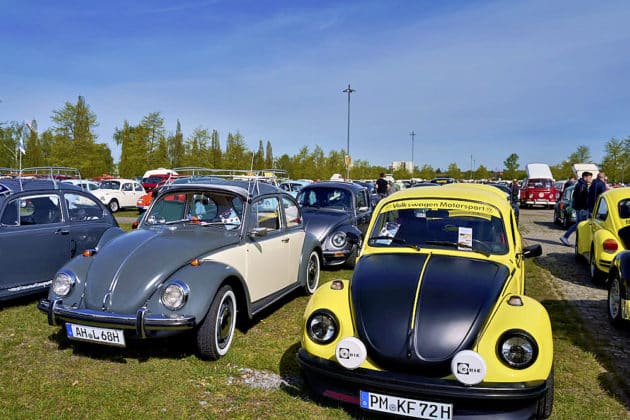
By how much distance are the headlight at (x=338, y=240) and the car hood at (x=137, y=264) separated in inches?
153

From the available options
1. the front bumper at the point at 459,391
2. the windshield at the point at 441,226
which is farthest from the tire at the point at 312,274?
the front bumper at the point at 459,391

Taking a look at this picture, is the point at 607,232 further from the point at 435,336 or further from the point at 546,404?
the point at 435,336

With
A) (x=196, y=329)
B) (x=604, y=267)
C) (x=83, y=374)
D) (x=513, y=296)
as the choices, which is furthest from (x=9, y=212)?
(x=604, y=267)

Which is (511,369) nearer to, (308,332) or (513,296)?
(513,296)

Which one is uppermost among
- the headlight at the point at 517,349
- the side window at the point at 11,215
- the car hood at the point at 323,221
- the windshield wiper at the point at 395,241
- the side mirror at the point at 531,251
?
the side window at the point at 11,215

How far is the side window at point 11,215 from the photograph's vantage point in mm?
6145

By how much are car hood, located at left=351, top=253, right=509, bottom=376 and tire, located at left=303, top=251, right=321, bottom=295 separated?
321 cm

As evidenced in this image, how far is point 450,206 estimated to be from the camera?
467 centimetres

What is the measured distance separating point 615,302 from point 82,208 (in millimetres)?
7567

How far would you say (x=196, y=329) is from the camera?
461 cm

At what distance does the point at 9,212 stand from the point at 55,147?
34.1 metres

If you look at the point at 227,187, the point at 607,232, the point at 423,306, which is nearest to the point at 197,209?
the point at 227,187

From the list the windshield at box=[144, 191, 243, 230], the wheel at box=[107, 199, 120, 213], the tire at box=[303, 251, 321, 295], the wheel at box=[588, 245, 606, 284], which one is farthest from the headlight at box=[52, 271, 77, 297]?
the wheel at box=[107, 199, 120, 213]

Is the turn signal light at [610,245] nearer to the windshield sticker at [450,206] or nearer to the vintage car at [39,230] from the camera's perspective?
the windshield sticker at [450,206]
